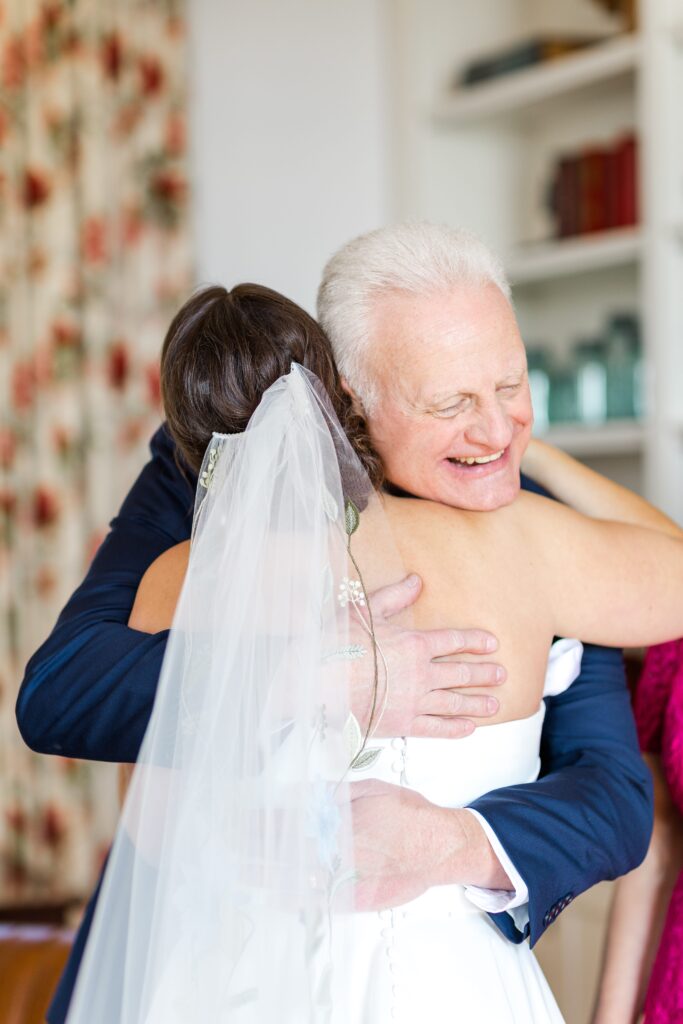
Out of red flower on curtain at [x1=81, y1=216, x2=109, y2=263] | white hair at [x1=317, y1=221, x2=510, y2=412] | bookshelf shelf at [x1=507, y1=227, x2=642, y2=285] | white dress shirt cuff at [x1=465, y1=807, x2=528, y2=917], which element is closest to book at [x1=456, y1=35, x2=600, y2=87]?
bookshelf shelf at [x1=507, y1=227, x2=642, y2=285]

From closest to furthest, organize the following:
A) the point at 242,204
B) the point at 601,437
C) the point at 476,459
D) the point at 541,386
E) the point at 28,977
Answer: the point at 476,459 → the point at 28,977 → the point at 601,437 → the point at 541,386 → the point at 242,204

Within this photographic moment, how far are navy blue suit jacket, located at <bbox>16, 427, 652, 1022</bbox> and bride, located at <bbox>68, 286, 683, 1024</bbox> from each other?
37 millimetres

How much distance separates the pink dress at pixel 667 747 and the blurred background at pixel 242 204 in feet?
5.60

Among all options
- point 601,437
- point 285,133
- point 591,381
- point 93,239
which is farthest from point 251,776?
point 285,133

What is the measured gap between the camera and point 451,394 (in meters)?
1.18

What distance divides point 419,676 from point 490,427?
25cm

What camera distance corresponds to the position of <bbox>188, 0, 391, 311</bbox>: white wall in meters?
3.83

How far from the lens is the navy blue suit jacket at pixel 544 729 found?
116 centimetres

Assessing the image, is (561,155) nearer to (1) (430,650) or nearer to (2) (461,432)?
(2) (461,432)

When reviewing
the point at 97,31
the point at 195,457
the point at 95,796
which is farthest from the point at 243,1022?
the point at 97,31

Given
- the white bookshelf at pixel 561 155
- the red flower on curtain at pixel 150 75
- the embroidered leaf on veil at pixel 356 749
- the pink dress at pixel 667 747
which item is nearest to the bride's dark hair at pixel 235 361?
the embroidered leaf on veil at pixel 356 749

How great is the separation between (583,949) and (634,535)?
1.64 meters

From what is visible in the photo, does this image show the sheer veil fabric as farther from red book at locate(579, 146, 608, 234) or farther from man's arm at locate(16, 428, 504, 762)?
red book at locate(579, 146, 608, 234)

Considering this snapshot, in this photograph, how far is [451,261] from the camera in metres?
1.20
